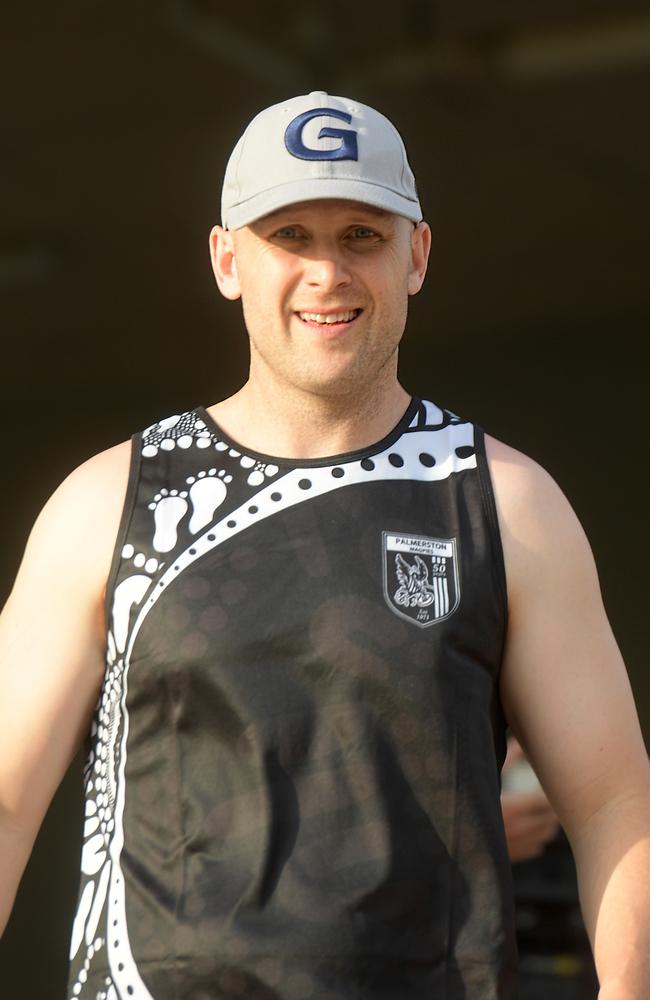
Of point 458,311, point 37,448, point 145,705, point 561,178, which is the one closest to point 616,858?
point 145,705

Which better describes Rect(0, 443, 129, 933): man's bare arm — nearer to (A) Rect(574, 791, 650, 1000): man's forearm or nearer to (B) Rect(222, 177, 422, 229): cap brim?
(B) Rect(222, 177, 422, 229): cap brim

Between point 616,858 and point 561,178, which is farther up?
point 561,178

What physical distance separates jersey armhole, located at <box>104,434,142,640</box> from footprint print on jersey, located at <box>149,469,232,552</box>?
0.03m

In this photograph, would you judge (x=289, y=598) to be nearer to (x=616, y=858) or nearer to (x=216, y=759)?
(x=216, y=759)

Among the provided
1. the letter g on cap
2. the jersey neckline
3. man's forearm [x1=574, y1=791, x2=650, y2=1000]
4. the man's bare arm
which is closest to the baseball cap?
the letter g on cap

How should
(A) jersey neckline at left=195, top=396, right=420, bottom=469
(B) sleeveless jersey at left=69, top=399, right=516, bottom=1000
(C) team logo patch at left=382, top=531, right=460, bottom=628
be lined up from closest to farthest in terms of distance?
(B) sleeveless jersey at left=69, top=399, right=516, bottom=1000 < (C) team logo patch at left=382, top=531, right=460, bottom=628 < (A) jersey neckline at left=195, top=396, right=420, bottom=469

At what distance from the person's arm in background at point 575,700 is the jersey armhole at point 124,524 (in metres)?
0.46

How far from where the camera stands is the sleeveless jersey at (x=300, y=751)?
1.87 meters

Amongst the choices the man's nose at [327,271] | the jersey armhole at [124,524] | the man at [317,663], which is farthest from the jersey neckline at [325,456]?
the man's nose at [327,271]

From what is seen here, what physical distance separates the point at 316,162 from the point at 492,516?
490 millimetres

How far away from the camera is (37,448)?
8359mm

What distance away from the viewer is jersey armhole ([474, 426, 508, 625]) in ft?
6.59

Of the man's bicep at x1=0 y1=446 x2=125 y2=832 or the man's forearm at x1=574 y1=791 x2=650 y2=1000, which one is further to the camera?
the man's bicep at x1=0 y1=446 x2=125 y2=832

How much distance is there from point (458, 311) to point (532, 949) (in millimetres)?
3660
